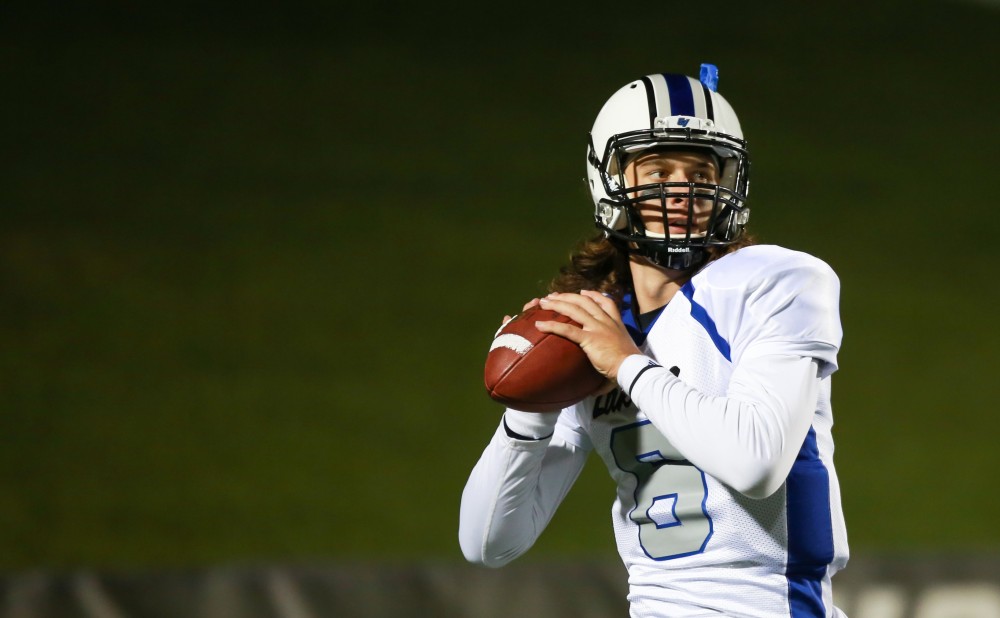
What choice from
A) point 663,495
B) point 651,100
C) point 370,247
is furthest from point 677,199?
point 370,247

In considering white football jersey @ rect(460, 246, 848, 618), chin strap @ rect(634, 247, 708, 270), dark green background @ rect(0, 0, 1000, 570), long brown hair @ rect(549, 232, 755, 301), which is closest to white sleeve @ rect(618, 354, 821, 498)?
white football jersey @ rect(460, 246, 848, 618)

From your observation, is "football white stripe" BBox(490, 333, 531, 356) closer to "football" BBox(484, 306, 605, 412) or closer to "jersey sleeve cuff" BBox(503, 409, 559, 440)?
"football" BBox(484, 306, 605, 412)

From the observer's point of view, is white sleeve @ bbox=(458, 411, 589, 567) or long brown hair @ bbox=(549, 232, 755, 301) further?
long brown hair @ bbox=(549, 232, 755, 301)

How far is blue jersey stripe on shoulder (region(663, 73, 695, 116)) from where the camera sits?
158 centimetres

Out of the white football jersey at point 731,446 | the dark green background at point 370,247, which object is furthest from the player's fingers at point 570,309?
the dark green background at point 370,247

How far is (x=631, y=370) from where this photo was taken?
1.37 meters

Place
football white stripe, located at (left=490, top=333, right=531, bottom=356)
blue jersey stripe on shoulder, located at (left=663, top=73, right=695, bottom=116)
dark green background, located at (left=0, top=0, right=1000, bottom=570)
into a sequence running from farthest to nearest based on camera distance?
1. dark green background, located at (left=0, top=0, right=1000, bottom=570)
2. blue jersey stripe on shoulder, located at (left=663, top=73, right=695, bottom=116)
3. football white stripe, located at (left=490, top=333, right=531, bottom=356)

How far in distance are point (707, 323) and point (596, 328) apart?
A: 15 centimetres

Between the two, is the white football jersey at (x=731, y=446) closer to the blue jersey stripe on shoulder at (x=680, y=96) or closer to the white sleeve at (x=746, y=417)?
the white sleeve at (x=746, y=417)

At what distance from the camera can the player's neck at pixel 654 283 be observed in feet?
5.24

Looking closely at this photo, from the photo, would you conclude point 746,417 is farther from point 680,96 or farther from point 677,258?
point 680,96

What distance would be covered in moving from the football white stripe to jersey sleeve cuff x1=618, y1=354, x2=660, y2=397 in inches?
5.9

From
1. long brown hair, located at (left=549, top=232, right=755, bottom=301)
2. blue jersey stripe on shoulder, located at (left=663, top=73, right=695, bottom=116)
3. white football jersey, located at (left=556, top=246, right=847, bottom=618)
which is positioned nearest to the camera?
white football jersey, located at (left=556, top=246, right=847, bottom=618)

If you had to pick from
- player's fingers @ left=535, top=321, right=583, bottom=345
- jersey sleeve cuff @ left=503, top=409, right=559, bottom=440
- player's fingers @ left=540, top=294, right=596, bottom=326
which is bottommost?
jersey sleeve cuff @ left=503, top=409, right=559, bottom=440
